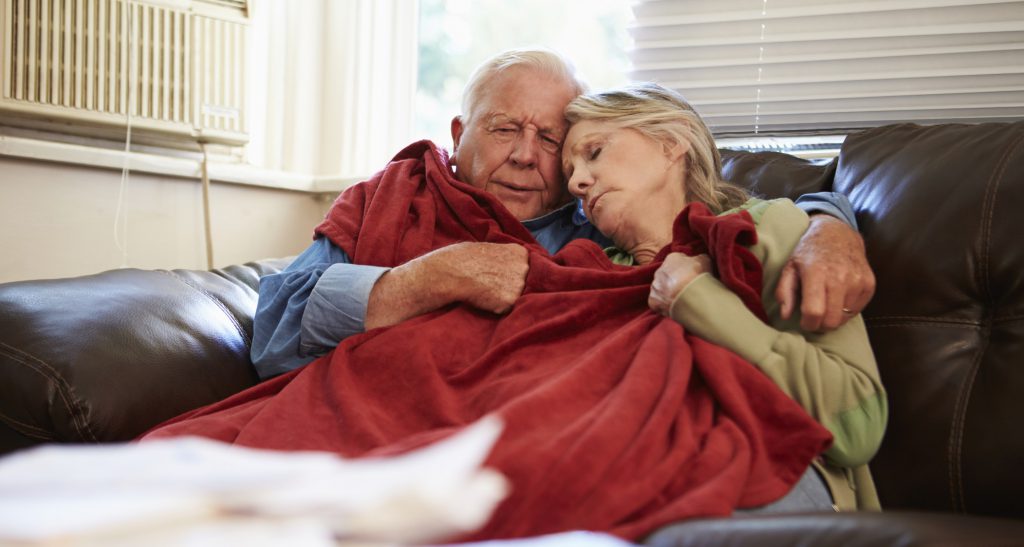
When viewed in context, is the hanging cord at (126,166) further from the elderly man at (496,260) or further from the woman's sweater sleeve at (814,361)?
the woman's sweater sleeve at (814,361)

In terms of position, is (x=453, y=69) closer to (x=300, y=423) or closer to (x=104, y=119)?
(x=104, y=119)

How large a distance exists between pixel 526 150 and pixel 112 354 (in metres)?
0.84

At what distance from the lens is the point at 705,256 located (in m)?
1.41

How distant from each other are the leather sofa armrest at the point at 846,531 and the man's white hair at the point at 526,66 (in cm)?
116

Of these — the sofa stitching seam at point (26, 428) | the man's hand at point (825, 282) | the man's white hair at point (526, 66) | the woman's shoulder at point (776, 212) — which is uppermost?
the man's white hair at point (526, 66)

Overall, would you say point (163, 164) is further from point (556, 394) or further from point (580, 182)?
point (556, 394)

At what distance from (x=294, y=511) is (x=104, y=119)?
6.33ft

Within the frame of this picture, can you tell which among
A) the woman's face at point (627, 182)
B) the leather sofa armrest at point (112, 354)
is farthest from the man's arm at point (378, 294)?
the woman's face at point (627, 182)

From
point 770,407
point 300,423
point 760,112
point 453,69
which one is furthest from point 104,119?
point 770,407

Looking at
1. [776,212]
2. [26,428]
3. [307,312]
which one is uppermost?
[776,212]

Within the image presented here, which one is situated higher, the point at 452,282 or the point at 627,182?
the point at 627,182

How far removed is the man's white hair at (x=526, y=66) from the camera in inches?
74.2

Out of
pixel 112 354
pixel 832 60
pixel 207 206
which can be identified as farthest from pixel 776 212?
pixel 207 206

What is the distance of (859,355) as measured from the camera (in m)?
1.29
